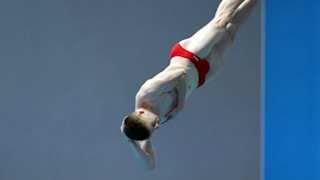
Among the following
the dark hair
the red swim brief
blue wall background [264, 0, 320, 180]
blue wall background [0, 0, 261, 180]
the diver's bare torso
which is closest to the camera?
the dark hair

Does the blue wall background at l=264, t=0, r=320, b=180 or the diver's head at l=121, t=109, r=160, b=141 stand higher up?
the blue wall background at l=264, t=0, r=320, b=180

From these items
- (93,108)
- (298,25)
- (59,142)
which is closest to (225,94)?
(298,25)

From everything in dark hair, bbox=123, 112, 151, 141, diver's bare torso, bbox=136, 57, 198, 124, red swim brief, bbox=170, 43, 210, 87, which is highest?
red swim brief, bbox=170, 43, 210, 87

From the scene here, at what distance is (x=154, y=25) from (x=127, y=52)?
306mm

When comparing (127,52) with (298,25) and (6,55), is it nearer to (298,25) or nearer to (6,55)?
(6,55)

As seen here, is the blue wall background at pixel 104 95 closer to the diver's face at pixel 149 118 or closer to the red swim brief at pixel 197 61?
the red swim brief at pixel 197 61

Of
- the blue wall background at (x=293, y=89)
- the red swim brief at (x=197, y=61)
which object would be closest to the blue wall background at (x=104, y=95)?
the blue wall background at (x=293, y=89)

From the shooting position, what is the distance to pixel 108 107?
166 inches

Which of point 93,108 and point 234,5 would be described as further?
point 93,108

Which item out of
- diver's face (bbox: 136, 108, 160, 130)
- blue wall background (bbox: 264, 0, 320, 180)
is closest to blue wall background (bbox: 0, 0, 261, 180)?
blue wall background (bbox: 264, 0, 320, 180)

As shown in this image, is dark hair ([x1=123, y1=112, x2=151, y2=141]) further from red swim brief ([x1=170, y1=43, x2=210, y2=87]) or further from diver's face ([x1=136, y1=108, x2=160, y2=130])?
red swim brief ([x1=170, y1=43, x2=210, y2=87])

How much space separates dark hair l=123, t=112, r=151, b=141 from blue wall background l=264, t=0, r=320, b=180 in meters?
1.96

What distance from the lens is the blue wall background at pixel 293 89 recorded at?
12.6 ft

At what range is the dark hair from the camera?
223 centimetres
